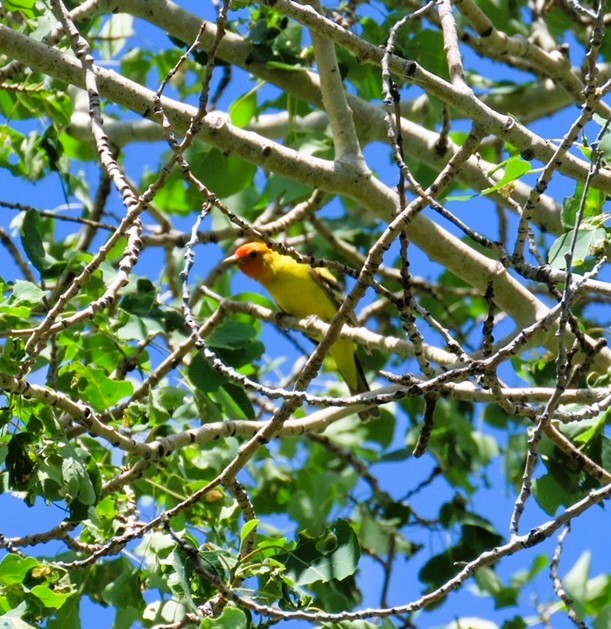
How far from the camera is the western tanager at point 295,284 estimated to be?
7.52m

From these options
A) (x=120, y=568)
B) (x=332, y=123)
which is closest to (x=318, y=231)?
(x=332, y=123)

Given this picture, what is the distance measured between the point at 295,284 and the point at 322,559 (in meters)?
4.07

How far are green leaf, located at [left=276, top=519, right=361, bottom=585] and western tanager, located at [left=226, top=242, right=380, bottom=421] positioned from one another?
3821 millimetres

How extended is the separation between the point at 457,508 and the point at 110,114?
393cm

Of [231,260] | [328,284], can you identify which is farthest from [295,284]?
[231,260]

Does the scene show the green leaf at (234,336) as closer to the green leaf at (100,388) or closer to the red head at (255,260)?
the green leaf at (100,388)

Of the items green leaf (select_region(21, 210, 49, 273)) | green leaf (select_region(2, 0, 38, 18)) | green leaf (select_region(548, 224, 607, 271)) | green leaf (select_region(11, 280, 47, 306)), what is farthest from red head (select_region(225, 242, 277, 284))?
green leaf (select_region(548, 224, 607, 271))

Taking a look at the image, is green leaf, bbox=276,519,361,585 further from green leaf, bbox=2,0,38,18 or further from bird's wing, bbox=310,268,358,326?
bird's wing, bbox=310,268,358,326

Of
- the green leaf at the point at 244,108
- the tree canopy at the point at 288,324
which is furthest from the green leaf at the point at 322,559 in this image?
the green leaf at the point at 244,108

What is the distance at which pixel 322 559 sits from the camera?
3.60m

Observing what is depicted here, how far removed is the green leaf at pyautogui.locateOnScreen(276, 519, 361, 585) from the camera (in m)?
3.54

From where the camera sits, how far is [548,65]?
216 inches

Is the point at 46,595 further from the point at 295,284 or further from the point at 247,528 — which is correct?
the point at 295,284

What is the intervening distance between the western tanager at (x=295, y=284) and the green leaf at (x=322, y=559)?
3.82m
